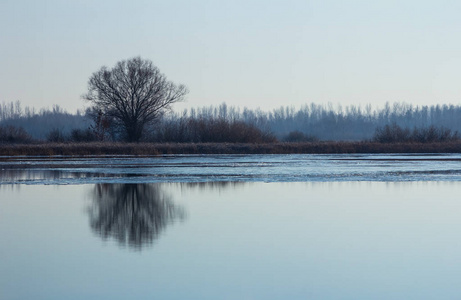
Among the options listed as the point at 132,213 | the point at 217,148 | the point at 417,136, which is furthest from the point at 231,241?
the point at 417,136

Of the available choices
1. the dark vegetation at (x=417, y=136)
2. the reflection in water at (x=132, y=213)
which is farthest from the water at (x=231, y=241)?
the dark vegetation at (x=417, y=136)

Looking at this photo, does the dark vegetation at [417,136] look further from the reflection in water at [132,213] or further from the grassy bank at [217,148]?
the reflection in water at [132,213]

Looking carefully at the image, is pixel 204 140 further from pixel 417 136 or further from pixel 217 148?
pixel 417 136

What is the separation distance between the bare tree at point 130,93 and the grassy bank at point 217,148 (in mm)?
8724

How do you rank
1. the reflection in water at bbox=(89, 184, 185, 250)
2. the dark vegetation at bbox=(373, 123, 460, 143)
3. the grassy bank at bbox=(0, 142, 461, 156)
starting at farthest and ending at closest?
1. the dark vegetation at bbox=(373, 123, 460, 143)
2. the grassy bank at bbox=(0, 142, 461, 156)
3. the reflection in water at bbox=(89, 184, 185, 250)

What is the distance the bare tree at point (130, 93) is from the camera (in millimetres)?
53125

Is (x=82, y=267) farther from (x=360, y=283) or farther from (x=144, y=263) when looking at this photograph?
(x=360, y=283)

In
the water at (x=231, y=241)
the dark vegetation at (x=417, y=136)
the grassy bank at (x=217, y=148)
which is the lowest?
the water at (x=231, y=241)

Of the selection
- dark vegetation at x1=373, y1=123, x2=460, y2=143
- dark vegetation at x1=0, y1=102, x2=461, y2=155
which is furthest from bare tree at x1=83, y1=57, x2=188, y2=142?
dark vegetation at x1=373, y1=123, x2=460, y2=143

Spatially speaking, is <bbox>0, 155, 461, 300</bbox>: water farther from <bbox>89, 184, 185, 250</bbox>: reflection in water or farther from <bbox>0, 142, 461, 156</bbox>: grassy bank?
<bbox>0, 142, 461, 156</bbox>: grassy bank

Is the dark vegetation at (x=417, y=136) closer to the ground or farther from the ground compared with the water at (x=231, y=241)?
farther from the ground

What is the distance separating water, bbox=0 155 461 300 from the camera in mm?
7613

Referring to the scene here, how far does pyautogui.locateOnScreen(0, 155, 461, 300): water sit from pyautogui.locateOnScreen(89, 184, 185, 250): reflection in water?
25 millimetres

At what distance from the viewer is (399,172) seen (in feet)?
79.0
